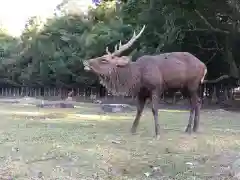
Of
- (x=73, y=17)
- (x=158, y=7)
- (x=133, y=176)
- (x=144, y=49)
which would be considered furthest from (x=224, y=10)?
(x=73, y=17)

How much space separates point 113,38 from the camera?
29.8 meters

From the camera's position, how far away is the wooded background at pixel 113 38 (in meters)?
21.7

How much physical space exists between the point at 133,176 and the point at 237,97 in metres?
24.1

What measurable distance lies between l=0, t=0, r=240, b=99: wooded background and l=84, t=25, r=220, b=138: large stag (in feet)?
32.9

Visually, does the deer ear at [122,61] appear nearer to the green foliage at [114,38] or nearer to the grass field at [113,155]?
the grass field at [113,155]

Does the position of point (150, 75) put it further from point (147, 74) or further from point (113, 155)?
point (113, 155)

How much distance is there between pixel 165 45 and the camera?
2350cm

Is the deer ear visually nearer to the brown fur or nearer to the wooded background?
the brown fur

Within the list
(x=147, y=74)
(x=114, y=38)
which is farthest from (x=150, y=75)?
(x=114, y=38)

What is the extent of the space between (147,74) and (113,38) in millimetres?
21152

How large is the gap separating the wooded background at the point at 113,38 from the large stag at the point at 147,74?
10.0 meters

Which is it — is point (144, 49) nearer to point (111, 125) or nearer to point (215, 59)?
point (215, 59)

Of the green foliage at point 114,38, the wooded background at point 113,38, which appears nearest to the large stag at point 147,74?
the wooded background at point 113,38

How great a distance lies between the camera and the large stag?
870cm
